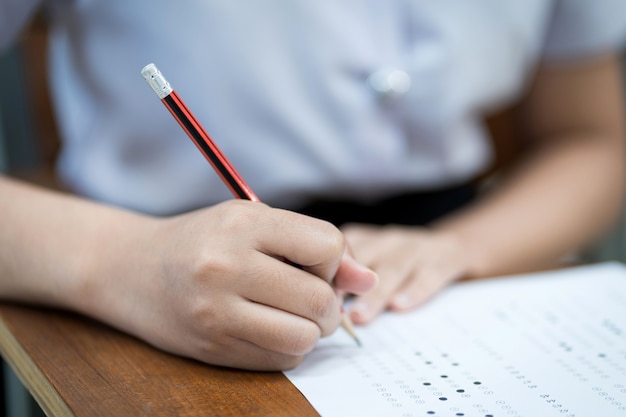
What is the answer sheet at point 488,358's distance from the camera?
35 cm

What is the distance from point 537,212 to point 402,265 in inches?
9.9

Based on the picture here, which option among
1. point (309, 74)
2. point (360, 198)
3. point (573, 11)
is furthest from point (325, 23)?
point (573, 11)

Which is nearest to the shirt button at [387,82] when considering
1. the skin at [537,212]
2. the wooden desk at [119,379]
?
the skin at [537,212]

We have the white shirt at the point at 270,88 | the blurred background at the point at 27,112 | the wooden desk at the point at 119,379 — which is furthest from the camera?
the blurred background at the point at 27,112

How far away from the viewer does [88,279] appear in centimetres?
42

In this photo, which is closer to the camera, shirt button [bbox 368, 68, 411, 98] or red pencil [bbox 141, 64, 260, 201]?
red pencil [bbox 141, 64, 260, 201]

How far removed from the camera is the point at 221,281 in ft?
1.21

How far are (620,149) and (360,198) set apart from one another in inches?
12.7

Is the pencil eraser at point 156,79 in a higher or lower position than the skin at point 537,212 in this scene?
higher

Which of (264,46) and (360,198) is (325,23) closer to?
(264,46)

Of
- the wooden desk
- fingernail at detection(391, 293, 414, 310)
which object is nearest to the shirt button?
fingernail at detection(391, 293, 414, 310)

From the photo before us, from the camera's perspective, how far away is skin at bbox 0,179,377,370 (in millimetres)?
369

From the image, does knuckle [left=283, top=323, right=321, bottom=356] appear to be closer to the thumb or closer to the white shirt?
the thumb

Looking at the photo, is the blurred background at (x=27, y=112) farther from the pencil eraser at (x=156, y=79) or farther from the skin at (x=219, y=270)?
the pencil eraser at (x=156, y=79)
